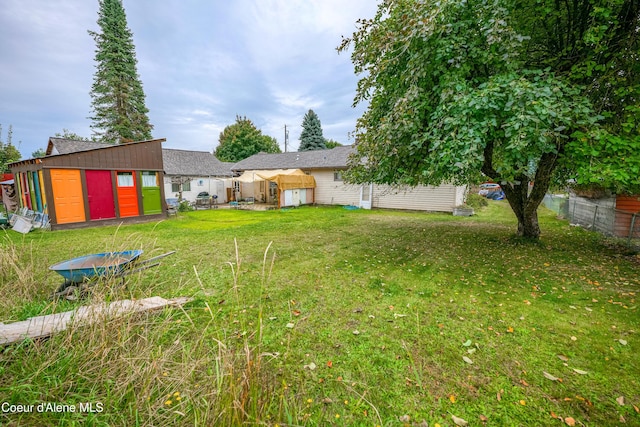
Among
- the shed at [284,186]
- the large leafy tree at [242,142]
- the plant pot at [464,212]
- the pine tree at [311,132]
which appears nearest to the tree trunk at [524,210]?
the plant pot at [464,212]

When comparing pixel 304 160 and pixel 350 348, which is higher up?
pixel 304 160

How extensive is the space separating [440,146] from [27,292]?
684 cm

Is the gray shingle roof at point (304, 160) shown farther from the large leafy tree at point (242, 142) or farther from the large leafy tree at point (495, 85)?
the large leafy tree at point (242, 142)

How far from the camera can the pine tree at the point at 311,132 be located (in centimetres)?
3547

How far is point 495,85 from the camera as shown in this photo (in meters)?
4.26

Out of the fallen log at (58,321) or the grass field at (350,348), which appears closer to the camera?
the grass field at (350,348)

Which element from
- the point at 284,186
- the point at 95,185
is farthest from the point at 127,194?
the point at 284,186

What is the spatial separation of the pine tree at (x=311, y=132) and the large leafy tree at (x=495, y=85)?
1181 inches

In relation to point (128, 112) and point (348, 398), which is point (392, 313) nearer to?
point (348, 398)

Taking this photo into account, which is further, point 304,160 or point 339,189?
point 304,160

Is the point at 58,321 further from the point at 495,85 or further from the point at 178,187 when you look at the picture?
the point at 178,187

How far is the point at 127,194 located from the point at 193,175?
24.8ft

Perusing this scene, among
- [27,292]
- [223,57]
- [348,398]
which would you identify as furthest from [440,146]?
[223,57]

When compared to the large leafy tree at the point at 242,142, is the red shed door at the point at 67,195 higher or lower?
lower
